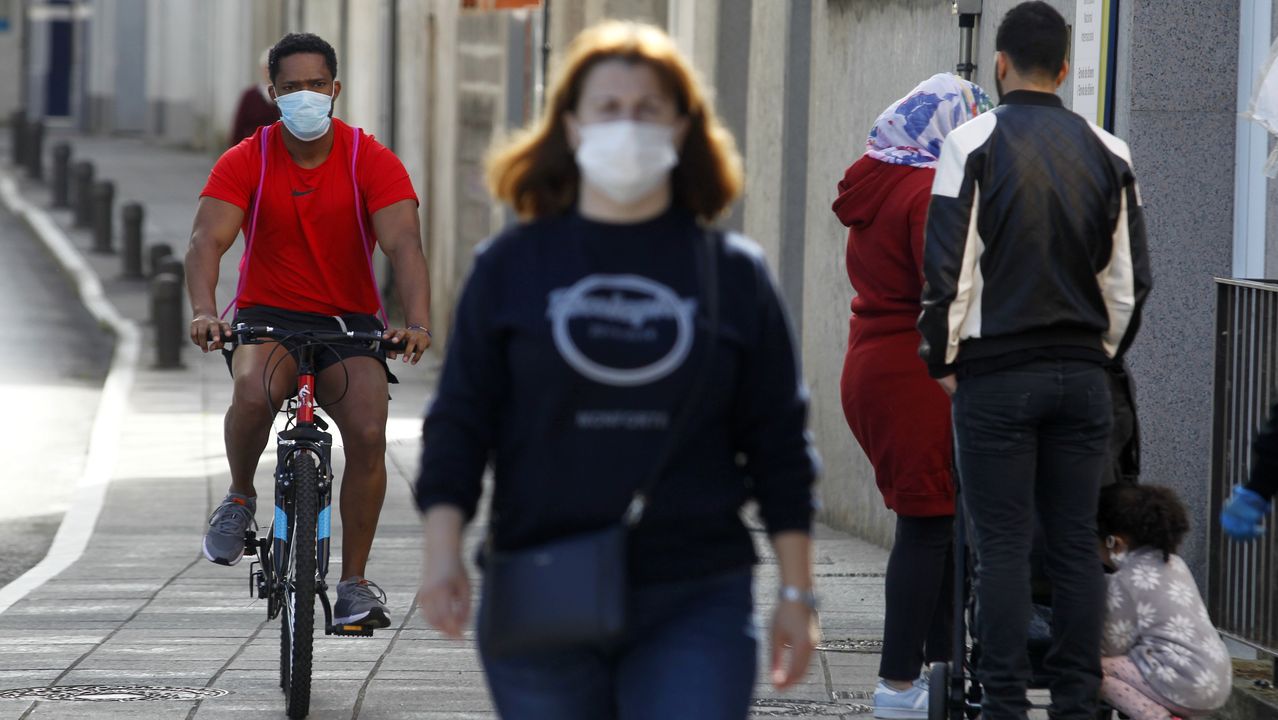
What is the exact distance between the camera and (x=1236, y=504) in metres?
4.99

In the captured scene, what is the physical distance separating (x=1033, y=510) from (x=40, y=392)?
12814 millimetres

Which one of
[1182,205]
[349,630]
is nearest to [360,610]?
[349,630]

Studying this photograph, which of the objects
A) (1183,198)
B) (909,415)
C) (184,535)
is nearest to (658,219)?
(909,415)

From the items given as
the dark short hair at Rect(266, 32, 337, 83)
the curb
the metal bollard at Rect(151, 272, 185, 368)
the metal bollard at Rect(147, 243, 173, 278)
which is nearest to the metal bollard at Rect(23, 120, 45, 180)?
the curb

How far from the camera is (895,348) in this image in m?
6.63

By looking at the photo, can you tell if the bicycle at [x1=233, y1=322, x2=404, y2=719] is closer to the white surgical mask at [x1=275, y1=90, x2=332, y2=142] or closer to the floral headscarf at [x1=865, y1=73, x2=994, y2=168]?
the white surgical mask at [x1=275, y1=90, x2=332, y2=142]

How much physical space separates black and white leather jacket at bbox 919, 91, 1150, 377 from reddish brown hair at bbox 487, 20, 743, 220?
1731 mm

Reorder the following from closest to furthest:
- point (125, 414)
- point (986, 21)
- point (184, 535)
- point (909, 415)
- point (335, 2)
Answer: point (909, 415)
point (986, 21)
point (184, 535)
point (125, 414)
point (335, 2)

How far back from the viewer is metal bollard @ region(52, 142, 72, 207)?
30172 mm

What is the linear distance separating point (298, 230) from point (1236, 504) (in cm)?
325

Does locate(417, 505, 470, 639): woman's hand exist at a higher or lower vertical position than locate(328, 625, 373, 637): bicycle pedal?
higher

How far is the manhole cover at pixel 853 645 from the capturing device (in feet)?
26.3

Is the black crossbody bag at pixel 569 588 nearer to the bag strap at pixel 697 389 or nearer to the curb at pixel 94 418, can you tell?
the bag strap at pixel 697 389

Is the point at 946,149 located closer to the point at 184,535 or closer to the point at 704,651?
the point at 704,651
